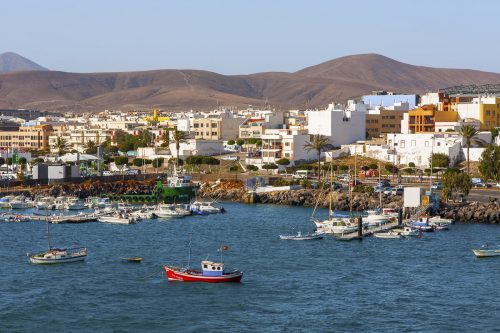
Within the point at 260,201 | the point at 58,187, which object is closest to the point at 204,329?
the point at 260,201

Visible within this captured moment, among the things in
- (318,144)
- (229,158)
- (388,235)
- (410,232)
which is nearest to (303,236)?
(388,235)

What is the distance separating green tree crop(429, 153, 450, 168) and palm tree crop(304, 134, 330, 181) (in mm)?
7649

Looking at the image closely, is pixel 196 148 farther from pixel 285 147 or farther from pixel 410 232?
pixel 410 232

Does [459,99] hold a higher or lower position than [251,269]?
higher

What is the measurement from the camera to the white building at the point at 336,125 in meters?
77.2

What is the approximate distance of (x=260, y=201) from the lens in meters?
61.1

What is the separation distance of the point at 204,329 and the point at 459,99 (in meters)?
65.4

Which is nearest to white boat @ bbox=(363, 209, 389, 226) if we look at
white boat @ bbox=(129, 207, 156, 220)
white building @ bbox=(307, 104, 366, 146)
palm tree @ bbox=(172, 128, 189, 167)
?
white boat @ bbox=(129, 207, 156, 220)

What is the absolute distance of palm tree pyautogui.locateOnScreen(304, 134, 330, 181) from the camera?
224 ft

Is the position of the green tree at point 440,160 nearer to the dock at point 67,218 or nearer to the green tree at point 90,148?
the dock at point 67,218

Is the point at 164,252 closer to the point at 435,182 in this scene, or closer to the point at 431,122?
the point at 435,182

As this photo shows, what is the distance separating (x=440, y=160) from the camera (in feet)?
216

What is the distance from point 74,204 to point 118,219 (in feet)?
27.1

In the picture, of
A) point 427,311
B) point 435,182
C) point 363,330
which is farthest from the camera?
point 435,182
